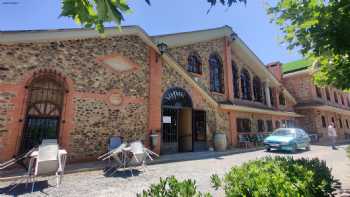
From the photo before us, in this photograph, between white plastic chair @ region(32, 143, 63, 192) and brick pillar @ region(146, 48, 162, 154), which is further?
brick pillar @ region(146, 48, 162, 154)

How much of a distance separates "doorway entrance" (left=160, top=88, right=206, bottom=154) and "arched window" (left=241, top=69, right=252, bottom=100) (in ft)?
23.7

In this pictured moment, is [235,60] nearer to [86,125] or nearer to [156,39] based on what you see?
[156,39]

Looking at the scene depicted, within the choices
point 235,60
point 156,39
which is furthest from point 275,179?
point 235,60

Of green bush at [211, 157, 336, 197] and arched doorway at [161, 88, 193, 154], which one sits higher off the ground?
arched doorway at [161, 88, 193, 154]

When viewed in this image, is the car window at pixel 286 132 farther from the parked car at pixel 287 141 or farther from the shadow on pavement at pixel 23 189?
the shadow on pavement at pixel 23 189

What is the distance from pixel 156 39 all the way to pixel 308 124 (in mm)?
20229

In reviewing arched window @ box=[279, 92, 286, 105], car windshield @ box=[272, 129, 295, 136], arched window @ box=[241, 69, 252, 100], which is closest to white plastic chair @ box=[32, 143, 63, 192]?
car windshield @ box=[272, 129, 295, 136]

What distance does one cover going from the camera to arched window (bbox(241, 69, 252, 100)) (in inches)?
719

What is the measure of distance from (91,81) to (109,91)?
0.89 metres

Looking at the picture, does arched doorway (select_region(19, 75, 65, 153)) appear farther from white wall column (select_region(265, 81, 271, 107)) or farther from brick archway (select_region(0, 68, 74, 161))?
white wall column (select_region(265, 81, 271, 107))

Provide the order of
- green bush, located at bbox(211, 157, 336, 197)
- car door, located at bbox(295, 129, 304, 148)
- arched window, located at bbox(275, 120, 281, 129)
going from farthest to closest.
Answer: arched window, located at bbox(275, 120, 281, 129), car door, located at bbox(295, 129, 304, 148), green bush, located at bbox(211, 157, 336, 197)

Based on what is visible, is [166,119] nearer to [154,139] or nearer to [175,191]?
[154,139]

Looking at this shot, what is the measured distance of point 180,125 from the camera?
1312 centimetres

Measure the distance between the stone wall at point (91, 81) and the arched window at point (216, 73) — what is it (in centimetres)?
641
